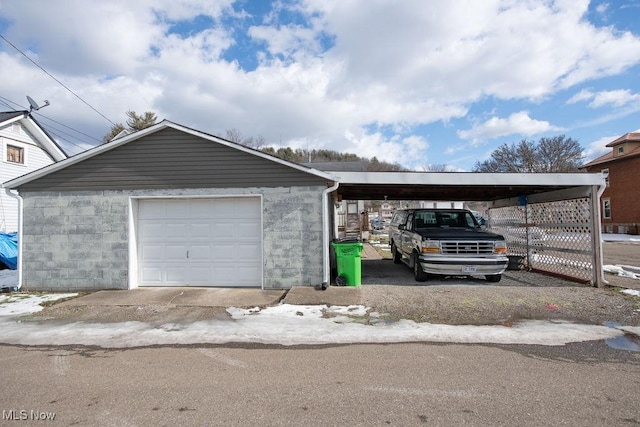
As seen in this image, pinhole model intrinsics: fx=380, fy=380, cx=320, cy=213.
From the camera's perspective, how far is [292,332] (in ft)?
18.9

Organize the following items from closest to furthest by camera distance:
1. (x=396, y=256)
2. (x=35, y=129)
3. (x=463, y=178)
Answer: (x=463, y=178), (x=396, y=256), (x=35, y=129)

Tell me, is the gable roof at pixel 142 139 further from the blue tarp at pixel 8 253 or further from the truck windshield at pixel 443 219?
the blue tarp at pixel 8 253

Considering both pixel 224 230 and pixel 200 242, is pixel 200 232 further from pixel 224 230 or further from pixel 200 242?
pixel 224 230

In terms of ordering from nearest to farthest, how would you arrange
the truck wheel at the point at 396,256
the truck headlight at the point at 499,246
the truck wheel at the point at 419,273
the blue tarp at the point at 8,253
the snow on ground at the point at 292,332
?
the snow on ground at the point at 292,332 < the truck headlight at the point at 499,246 < the truck wheel at the point at 419,273 < the blue tarp at the point at 8,253 < the truck wheel at the point at 396,256

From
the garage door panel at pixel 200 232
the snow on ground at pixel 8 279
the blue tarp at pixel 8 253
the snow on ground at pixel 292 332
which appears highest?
the garage door panel at pixel 200 232

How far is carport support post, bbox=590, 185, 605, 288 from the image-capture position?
8.59m

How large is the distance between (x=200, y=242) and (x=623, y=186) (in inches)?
1292

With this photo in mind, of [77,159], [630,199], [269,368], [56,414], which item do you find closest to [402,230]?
[269,368]

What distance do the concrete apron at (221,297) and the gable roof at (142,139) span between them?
2569mm

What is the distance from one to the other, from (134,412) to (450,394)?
9.62 ft

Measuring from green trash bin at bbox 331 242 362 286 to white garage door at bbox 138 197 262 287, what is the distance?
6.10 ft

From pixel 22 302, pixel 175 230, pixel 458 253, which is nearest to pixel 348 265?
pixel 458 253

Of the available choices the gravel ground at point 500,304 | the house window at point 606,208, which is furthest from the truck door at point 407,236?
the house window at point 606,208

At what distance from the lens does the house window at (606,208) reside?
102 ft
